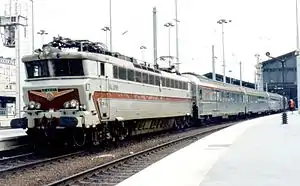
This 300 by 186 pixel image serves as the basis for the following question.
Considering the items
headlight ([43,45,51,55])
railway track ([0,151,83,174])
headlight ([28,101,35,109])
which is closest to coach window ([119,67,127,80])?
headlight ([43,45,51,55])

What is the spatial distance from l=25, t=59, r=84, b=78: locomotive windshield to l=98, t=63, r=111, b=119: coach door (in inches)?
41.9

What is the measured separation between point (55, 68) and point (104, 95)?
2157 millimetres

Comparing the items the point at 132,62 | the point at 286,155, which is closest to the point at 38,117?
the point at 132,62

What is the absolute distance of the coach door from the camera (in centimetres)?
1998

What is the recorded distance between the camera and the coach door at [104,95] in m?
20.0

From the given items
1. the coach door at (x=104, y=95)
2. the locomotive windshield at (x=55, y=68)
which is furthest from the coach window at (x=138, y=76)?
the locomotive windshield at (x=55, y=68)

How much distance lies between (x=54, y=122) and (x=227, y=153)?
259 inches

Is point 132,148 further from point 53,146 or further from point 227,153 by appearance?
point 227,153

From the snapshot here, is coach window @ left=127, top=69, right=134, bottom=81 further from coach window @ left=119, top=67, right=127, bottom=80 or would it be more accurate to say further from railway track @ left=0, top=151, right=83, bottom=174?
railway track @ left=0, top=151, right=83, bottom=174

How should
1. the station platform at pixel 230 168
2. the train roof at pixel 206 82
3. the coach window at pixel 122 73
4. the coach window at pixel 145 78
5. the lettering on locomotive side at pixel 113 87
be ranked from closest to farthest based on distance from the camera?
the station platform at pixel 230 168
the lettering on locomotive side at pixel 113 87
the coach window at pixel 122 73
the coach window at pixel 145 78
the train roof at pixel 206 82

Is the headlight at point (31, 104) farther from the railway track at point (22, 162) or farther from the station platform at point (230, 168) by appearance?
the station platform at point (230, 168)

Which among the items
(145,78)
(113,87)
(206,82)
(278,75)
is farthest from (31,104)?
(278,75)

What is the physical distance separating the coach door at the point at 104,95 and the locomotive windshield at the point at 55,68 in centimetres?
106

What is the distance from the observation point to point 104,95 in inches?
794
